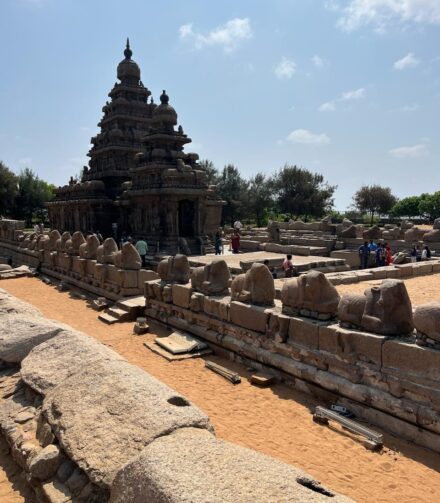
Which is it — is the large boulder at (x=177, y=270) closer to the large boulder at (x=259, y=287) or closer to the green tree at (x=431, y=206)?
the large boulder at (x=259, y=287)

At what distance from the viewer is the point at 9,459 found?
14.2 ft

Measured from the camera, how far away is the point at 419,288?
38.2 feet

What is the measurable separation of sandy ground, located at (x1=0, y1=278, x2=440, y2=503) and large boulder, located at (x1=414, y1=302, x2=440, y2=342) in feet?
3.96

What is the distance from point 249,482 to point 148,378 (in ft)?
6.23

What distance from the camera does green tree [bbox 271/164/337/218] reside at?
48.4 metres

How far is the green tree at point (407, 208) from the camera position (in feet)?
173

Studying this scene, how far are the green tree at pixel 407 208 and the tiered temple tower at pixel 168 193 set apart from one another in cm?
3799

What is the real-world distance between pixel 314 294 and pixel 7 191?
1802 inches

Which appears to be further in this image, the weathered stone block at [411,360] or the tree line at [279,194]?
the tree line at [279,194]

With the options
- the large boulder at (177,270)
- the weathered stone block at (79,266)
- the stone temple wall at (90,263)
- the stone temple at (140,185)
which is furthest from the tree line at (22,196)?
the large boulder at (177,270)

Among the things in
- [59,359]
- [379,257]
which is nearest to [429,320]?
[59,359]

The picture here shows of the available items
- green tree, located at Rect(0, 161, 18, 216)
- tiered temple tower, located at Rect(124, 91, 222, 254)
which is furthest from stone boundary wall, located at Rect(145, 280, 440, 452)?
green tree, located at Rect(0, 161, 18, 216)

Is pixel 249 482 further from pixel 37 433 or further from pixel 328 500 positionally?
pixel 37 433

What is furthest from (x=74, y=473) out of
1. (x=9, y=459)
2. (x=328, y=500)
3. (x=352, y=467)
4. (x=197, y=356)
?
(x=197, y=356)
